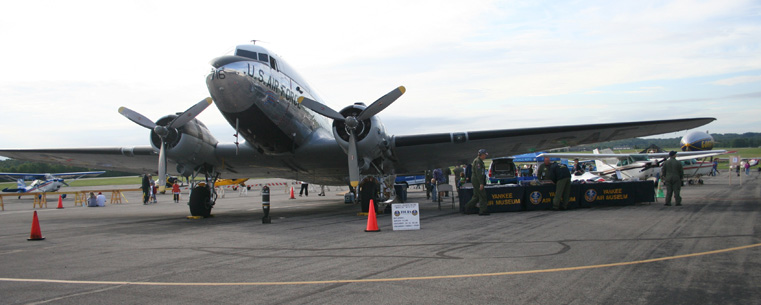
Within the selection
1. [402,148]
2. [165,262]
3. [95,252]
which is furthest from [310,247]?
[402,148]

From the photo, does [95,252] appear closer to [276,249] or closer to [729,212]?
[276,249]

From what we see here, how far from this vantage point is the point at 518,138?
1622 cm

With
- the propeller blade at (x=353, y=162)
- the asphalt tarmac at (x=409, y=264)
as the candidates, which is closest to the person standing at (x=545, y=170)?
the asphalt tarmac at (x=409, y=264)

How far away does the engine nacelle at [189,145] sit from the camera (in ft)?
52.1

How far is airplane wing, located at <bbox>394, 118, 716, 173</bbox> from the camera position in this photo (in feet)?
49.7

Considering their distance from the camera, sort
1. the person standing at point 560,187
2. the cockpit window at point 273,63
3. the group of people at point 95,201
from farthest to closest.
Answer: the group of people at point 95,201 → the person standing at point 560,187 → the cockpit window at point 273,63

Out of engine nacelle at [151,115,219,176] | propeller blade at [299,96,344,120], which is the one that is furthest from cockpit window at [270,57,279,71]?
engine nacelle at [151,115,219,176]

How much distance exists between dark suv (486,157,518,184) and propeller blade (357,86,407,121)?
16396 mm

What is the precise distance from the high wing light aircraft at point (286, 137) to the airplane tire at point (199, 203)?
0.03 meters

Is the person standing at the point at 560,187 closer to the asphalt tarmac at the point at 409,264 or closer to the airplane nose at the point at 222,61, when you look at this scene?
the asphalt tarmac at the point at 409,264

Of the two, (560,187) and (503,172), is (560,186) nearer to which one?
(560,187)

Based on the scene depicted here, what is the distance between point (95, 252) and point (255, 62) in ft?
21.4

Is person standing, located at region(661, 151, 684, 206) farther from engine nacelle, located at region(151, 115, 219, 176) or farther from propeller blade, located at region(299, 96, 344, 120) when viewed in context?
engine nacelle, located at region(151, 115, 219, 176)

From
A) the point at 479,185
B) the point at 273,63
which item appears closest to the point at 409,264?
the point at 479,185
